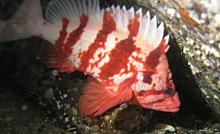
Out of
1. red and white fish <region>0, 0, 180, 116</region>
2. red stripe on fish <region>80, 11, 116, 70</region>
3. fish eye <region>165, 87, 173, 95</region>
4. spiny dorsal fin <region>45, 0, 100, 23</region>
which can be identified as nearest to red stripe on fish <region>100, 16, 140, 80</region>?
red and white fish <region>0, 0, 180, 116</region>

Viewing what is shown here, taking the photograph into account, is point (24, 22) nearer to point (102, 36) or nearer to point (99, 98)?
point (102, 36)

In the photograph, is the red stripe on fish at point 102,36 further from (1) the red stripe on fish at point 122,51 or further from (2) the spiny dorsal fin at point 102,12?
(1) the red stripe on fish at point 122,51

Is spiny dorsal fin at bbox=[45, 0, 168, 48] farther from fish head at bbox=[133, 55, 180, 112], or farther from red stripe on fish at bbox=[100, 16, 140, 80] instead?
fish head at bbox=[133, 55, 180, 112]

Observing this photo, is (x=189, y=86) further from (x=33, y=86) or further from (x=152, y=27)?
(x=33, y=86)

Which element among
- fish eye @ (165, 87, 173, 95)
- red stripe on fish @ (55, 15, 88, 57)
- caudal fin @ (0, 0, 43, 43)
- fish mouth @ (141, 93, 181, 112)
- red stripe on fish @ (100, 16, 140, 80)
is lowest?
fish mouth @ (141, 93, 181, 112)

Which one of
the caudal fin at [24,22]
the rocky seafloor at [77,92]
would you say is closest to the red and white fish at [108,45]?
the caudal fin at [24,22]

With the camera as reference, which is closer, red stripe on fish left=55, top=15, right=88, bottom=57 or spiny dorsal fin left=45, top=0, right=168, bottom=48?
spiny dorsal fin left=45, top=0, right=168, bottom=48

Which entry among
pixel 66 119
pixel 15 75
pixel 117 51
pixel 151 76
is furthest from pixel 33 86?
pixel 151 76
